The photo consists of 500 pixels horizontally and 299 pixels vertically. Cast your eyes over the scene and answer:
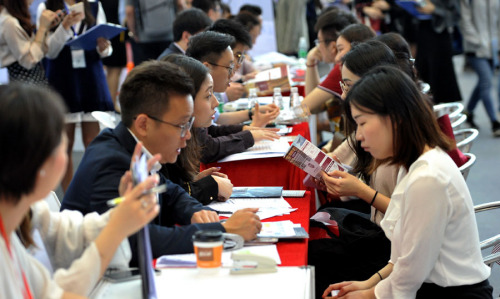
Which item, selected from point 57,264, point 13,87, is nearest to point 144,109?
point 57,264

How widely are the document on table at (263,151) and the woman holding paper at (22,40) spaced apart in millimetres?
1819

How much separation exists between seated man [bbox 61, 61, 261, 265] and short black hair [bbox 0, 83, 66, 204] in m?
0.61

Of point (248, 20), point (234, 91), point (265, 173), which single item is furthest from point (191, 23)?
point (265, 173)

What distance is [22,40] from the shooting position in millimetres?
4285

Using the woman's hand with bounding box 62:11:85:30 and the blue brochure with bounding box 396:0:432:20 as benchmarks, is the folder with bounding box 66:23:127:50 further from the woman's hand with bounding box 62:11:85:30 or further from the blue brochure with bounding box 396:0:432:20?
the blue brochure with bounding box 396:0:432:20

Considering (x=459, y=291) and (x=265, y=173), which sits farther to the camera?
(x=265, y=173)

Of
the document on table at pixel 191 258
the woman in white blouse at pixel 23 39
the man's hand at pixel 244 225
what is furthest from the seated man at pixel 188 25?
the document on table at pixel 191 258

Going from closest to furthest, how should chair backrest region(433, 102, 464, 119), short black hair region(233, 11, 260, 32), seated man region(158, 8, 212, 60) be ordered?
chair backrest region(433, 102, 464, 119) → seated man region(158, 8, 212, 60) → short black hair region(233, 11, 260, 32)

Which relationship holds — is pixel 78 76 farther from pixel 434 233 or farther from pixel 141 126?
pixel 434 233

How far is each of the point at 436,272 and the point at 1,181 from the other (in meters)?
1.27

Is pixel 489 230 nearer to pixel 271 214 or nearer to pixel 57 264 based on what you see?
pixel 271 214

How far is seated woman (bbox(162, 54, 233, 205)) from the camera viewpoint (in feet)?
8.02

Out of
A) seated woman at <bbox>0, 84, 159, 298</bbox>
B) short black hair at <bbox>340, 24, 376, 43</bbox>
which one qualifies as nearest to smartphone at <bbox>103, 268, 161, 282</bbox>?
seated woman at <bbox>0, 84, 159, 298</bbox>

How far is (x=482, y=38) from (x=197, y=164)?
200 inches
